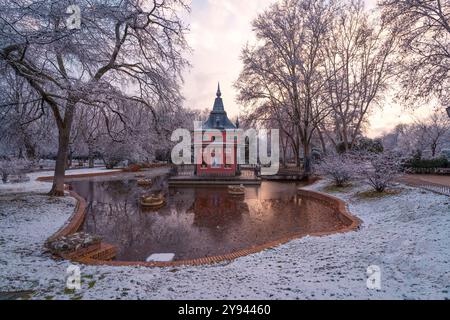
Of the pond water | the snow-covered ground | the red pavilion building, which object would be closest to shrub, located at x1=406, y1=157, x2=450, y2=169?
the pond water

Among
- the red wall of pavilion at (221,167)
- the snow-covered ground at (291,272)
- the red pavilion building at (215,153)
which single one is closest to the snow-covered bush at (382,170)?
the snow-covered ground at (291,272)

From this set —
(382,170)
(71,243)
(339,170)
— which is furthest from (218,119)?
(71,243)

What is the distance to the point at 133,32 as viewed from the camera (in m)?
11.7

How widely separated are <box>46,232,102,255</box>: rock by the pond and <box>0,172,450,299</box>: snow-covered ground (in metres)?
0.23

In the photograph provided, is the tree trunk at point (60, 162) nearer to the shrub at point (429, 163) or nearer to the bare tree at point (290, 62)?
the bare tree at point (290, 62)

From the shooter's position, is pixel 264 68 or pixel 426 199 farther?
pixel 264 68

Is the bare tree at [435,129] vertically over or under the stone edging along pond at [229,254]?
over

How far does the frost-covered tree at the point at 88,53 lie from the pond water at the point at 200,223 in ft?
14.3

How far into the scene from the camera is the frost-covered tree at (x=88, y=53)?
5.50m

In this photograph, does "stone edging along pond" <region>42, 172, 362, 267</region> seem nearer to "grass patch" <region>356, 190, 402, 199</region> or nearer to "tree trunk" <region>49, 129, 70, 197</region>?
"grass patch" <region>356, 190, 402, 199</region>

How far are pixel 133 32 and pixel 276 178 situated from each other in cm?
1730
